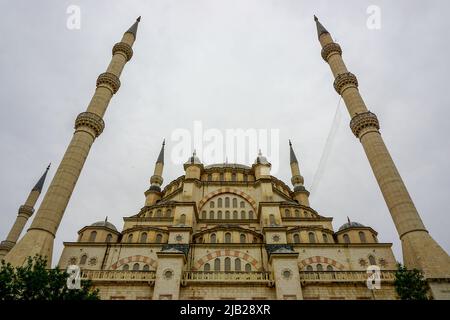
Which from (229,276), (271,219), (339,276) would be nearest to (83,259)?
(229,276)

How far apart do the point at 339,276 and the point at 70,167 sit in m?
20.6

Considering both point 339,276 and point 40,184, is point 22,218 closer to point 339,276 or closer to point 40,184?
point 40,184

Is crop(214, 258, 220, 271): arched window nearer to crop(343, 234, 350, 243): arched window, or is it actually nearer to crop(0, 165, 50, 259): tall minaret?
crop(343, 234, 350, 243): arched window

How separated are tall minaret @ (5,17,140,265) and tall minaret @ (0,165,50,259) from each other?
1196 cm

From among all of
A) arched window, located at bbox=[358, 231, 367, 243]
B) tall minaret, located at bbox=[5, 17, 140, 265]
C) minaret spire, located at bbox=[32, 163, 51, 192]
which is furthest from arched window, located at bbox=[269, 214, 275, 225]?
minaret spire, located at bbox=[32, 163, 51, 192]

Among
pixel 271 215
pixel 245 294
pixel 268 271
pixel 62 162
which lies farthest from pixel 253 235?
pixel 62 162

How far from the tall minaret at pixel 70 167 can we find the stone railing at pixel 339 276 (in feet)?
54.5

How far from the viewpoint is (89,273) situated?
21.2 metres

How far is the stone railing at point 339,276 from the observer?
21.0 meters

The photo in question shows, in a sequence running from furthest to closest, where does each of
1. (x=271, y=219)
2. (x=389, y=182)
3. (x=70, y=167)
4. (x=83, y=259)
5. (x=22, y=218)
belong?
(x=22, y=218) → (x=271, y=219) → (x=70, y=167) → (x=83, y=259) → (x=389, y=182)

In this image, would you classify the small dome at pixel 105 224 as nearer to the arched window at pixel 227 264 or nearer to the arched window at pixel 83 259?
the arched window at pixel 83 259

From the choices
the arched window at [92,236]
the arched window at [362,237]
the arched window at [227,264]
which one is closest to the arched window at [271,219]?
the arched window at [227,264]

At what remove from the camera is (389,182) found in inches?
934
